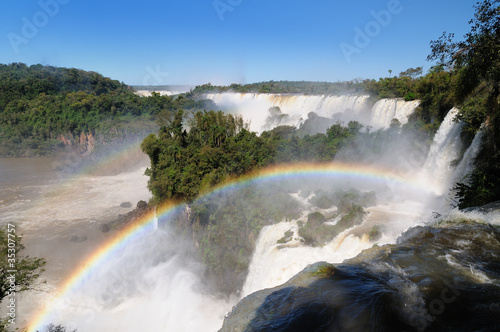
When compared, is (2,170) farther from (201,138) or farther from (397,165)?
(397,165)

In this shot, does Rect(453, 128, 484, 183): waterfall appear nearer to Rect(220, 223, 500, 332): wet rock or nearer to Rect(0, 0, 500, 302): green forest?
Rect(0, 0, 500, 302): green forest

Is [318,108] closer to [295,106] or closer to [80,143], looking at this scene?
[295,106]

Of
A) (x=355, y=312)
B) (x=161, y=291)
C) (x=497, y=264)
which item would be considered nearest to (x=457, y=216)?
(x=497, y=264)

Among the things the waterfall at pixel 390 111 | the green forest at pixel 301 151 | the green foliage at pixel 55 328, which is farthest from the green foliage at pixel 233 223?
the waterfall at pixel 390 111

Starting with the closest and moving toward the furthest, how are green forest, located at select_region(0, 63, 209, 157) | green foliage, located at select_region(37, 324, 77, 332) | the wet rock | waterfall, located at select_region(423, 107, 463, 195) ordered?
the wet rock < green foliage, located at select_region(37, 324, 77, 332) < waterfall, located at select_region(423, 107, 463, 195) < green forest, located at select_region(0, 63, 209, 157)

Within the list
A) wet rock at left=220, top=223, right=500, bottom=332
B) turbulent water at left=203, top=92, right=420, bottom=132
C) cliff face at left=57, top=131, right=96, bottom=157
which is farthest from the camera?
cliff face at left=57, top=131, right=96, bottom=157

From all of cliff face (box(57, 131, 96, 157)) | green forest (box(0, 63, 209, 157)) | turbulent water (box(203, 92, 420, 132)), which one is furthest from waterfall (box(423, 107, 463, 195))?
cliff face (box(57, 131, 96, 157))

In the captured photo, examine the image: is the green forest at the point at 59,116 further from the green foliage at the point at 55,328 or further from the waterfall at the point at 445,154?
the waterfall at the point at 445,154
